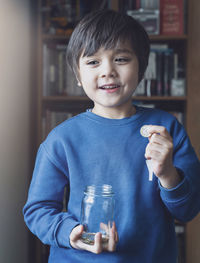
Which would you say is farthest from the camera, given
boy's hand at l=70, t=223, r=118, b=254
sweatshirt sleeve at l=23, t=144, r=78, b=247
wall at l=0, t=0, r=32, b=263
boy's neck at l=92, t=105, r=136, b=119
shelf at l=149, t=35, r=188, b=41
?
shelf at l=149, t=35, r=188, b=41

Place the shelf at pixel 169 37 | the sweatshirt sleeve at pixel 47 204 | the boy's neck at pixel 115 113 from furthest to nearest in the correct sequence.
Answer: the shelf at pixel 169 37
the boy's neck at pixel 115 113
the sweatshirt sleeve at pixel 47 204

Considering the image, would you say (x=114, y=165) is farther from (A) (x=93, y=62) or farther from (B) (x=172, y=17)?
(B) (x=172, y=17)

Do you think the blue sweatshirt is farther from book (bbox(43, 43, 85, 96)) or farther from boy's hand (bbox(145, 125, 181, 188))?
book (bbox(43, 43, 85, 96))

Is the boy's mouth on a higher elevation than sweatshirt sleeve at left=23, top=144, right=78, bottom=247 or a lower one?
higher

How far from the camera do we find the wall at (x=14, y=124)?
1.57m

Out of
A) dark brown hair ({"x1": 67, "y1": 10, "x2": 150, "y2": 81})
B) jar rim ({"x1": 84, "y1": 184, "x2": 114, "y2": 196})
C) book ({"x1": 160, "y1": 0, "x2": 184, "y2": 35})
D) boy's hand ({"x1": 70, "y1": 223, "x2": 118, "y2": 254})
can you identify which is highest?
book ({"x1": 160, "y1": 0, "x2": 184, "y2": 35})

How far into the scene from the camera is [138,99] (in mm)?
2133

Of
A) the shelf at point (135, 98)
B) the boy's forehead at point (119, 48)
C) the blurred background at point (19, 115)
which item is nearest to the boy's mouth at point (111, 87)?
the boy's forehead at point (119, 48)

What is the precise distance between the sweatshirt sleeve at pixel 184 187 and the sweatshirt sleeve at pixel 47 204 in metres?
0.27

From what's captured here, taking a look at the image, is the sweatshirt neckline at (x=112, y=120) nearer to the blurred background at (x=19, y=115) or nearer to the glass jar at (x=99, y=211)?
the glass jar at (x=99, y=211)

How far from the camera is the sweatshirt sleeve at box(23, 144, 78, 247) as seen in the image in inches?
32.9

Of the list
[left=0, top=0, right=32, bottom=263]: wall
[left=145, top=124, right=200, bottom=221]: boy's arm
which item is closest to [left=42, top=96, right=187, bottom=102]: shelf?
[left=0, top=0, right=32, bottom=263]: wall

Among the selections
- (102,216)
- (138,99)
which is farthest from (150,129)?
(138,99)

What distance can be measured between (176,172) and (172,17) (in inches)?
63.2
